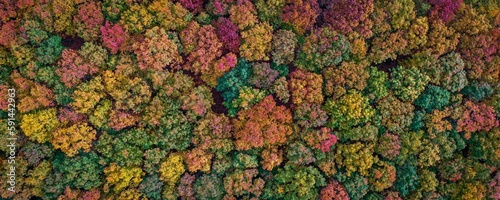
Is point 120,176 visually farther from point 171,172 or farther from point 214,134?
point 214,134

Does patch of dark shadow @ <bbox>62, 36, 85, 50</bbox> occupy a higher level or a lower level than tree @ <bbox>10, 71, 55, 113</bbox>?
higher

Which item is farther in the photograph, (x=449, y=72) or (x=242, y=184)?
(x=449, y=72)

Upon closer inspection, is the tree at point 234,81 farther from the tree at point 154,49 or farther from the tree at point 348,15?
the tree at point 348,15

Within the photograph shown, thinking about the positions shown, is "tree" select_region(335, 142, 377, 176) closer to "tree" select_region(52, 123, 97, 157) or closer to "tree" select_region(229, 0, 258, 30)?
"tree" select_region(229, 0, 258, 30)

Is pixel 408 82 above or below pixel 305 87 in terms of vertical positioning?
above

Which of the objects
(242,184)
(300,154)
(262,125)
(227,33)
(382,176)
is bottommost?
(242,184)

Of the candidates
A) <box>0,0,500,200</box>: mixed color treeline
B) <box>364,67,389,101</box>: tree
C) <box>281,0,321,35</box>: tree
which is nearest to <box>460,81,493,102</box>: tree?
<box>0,0,500,200</box>: mixed color treeline

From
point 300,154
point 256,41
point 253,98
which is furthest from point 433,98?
point 256,41
